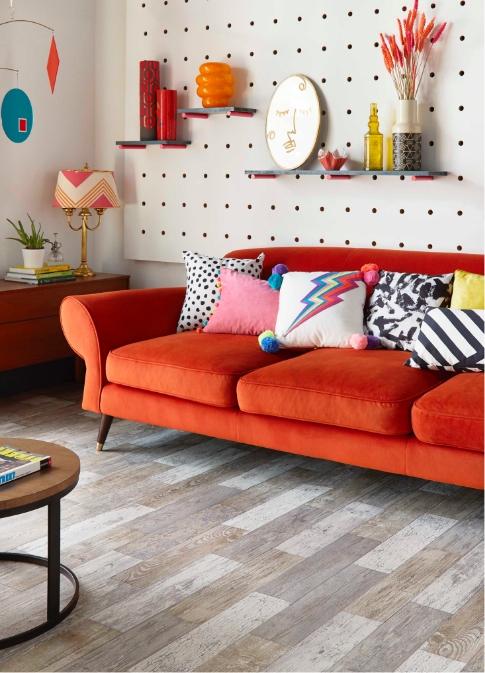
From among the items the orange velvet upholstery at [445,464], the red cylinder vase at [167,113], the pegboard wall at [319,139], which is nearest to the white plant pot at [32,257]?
the pegboard wall at [319,139]

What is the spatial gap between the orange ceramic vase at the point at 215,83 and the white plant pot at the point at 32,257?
116 centimetres

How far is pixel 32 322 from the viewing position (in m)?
4.14

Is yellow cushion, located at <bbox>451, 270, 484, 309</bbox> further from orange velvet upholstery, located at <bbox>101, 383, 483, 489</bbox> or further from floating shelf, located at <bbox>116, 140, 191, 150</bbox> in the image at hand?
floating shelf, located at <bbox>116, 140, 191, 150</bbox>

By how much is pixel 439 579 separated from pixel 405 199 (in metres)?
1.93

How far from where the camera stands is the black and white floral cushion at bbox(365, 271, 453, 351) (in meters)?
3.22

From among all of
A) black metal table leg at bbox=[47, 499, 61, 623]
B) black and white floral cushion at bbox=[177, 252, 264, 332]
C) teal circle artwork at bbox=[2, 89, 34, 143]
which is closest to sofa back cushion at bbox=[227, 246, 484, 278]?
black and white floral cushion at bbox=[177, 252, 264, 332]

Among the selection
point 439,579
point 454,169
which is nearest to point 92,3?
point 454,169

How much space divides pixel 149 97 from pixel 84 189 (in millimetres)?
603

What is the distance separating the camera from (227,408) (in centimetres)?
308

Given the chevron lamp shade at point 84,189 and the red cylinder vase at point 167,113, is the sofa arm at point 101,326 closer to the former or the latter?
the chevron lamp shade at point 84,189

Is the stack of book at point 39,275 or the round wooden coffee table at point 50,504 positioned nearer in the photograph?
the round wooden coffee table at point 50,504

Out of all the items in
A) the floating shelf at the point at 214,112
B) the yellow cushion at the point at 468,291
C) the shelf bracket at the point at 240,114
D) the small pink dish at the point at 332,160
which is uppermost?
the floating shelf at the point at 214,112

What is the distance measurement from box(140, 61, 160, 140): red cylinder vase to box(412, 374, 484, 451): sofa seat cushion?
2.43 metres

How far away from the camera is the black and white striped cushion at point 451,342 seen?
279 centimetres
